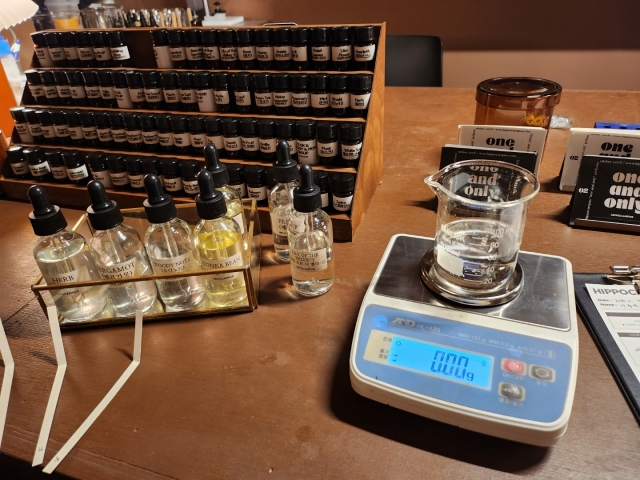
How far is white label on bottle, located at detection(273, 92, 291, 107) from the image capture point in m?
0.78

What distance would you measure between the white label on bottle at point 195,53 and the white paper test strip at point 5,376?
0.52m

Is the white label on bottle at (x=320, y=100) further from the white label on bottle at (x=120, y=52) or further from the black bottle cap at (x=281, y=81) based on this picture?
the white label on bottle at (x=120, y=52)

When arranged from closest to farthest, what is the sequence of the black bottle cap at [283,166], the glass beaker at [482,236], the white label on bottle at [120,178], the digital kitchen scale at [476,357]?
1. the digital kitchen scale at [476,357]
2. the glass beaker at [482,236]
3. the black bottle cap at [283,166]
4. the white label on bottle at [120,178]

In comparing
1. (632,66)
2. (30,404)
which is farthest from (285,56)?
(632,66)

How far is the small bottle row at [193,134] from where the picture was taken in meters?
0.76

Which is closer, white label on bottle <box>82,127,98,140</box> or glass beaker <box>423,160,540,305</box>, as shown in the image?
glass beaker <box>423,160,540,305</box>

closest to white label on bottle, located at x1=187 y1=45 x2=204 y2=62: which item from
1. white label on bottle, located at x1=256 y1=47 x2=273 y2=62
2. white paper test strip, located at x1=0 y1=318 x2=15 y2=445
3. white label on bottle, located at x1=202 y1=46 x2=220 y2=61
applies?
white label on bottle, located at x1=202 y1=46 x2=220 y2=61

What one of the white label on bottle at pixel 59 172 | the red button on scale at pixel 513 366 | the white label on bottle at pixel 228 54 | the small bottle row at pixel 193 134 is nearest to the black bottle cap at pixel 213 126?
the small bottle row at pixel 193 134

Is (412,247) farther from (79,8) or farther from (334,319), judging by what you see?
(79,8)

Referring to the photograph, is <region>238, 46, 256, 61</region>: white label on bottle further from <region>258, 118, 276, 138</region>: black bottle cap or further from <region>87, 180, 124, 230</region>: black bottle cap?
<region>87, 180, 124, 230</region>: black bottle cap

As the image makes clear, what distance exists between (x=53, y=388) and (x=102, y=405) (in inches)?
3.0

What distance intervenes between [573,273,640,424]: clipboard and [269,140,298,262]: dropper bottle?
0.42 metres

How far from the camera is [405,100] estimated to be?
4.55ft

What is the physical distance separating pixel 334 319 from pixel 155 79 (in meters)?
0.54
